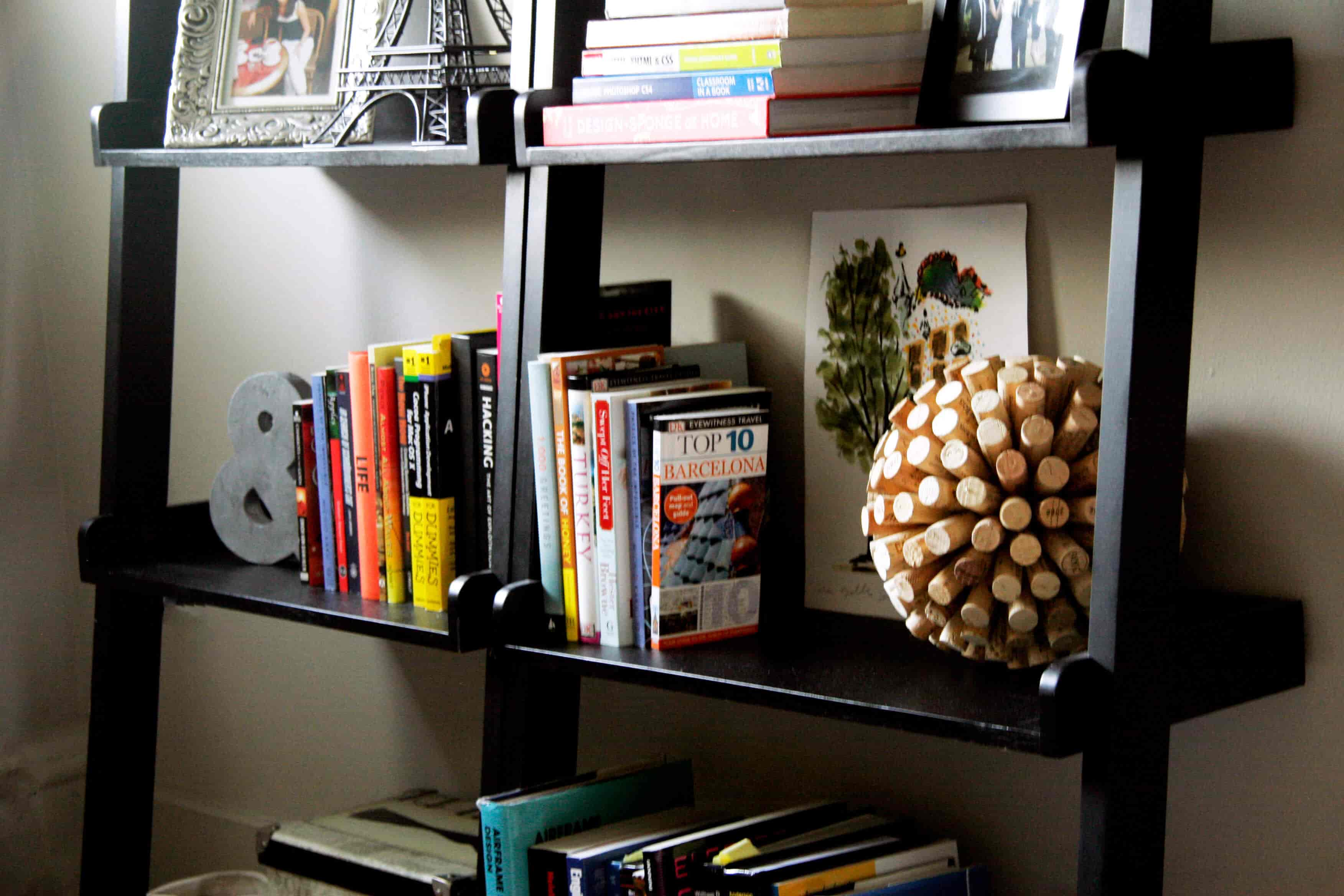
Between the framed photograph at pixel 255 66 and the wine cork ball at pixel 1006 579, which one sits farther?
the framed photograph at pixel 255 66

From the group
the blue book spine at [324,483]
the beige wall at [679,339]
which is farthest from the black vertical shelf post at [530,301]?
the blue book spine at [324,483]

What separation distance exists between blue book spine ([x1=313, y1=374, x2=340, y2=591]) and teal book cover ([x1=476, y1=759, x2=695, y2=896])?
1.23ft

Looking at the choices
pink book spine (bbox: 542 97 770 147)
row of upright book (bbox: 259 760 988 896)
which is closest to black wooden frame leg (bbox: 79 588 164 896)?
row of upright book (bbox: 259 760 988 896)

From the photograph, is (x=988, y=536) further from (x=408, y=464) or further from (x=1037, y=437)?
(x=408, y=464)

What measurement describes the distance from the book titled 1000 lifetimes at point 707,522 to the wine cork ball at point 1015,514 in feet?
0.96

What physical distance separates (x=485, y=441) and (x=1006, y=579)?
0.62 m

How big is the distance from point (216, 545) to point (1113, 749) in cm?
125

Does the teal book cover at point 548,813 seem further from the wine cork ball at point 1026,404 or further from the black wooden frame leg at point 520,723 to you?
the wine cork ball at point 1026,404

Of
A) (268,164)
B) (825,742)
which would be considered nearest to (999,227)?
(825,742)

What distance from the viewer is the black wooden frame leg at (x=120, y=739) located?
182 centimetres

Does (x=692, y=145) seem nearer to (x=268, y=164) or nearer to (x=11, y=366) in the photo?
(x=268, y=164)

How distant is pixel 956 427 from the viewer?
45.6 inches

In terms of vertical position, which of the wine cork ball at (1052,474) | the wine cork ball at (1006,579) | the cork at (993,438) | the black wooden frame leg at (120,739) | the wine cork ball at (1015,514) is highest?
the cork at (993,438)

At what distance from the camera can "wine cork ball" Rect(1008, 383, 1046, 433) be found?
115cm
